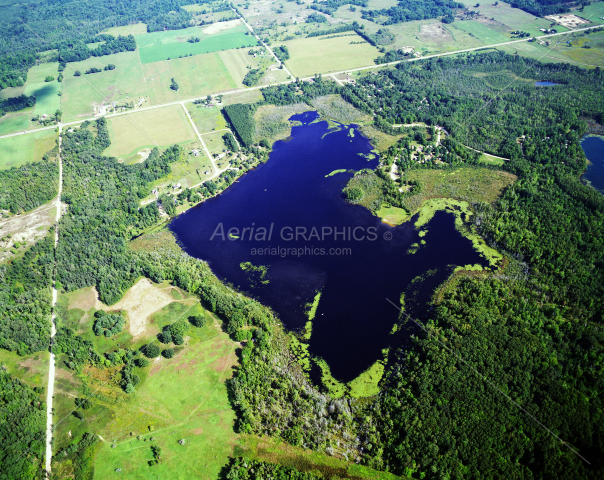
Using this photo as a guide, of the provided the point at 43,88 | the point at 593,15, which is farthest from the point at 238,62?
the point at 593,15

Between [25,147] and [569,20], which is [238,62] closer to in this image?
[25,147]

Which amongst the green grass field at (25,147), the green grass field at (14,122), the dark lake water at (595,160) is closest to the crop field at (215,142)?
the green grass field at (25,147)

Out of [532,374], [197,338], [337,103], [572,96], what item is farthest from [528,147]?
[197,338]

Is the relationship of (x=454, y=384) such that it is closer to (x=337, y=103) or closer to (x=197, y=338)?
(x=197, y=338)

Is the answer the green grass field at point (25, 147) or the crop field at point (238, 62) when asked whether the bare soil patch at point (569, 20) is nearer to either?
the crop field at point (238, 62)

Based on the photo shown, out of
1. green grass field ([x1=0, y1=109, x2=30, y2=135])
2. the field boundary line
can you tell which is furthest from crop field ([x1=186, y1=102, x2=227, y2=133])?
green grass field ([x1=0, y1=109, x2=30, y2=135])

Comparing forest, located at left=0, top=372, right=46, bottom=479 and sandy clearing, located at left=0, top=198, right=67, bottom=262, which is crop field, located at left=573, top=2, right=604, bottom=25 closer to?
sandy clearing, located at left=0, top=198, right=67, bottom=262
